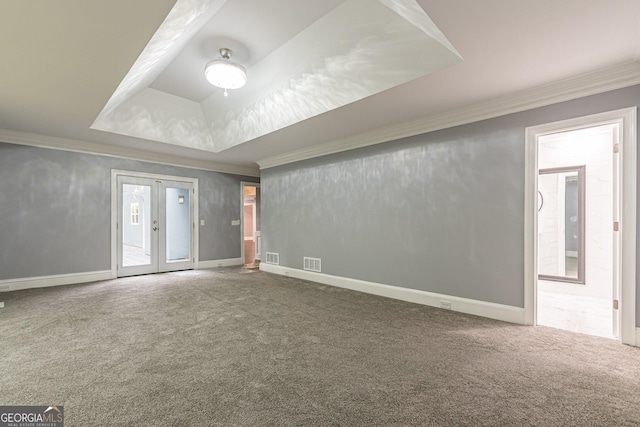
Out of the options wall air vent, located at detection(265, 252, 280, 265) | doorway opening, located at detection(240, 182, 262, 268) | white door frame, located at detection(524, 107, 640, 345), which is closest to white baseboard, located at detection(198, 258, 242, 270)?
doorway opening, located at detection(240, 182, 262, 268)

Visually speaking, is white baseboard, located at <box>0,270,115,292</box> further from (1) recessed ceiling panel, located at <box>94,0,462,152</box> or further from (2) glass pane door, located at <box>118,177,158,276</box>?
(1) recessed ceiling panel, located at <box>94,0,462,152</box>

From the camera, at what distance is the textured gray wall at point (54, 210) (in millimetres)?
4500

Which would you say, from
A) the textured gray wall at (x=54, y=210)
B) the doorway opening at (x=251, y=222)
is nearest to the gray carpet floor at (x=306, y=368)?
the textured gray wall at (x=54, y=210)

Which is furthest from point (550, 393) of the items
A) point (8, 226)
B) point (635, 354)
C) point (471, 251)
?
point (8, 226)

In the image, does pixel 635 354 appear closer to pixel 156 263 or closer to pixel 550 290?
pixel 550 290

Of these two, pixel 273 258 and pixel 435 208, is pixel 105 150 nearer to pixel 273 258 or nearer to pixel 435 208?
pixel 273 258

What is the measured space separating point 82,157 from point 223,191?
2857mm

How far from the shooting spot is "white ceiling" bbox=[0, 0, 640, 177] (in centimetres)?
193

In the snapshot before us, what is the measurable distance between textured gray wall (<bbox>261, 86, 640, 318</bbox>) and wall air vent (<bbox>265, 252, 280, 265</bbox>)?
91 centimetres

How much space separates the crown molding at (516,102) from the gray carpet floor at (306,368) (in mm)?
2481

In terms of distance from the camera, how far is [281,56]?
11.4ft

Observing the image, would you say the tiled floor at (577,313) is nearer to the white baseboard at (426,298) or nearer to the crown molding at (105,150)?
the white baseboard at (426,298)

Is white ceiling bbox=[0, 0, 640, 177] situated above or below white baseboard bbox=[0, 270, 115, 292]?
above

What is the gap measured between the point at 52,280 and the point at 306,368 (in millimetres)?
5372
